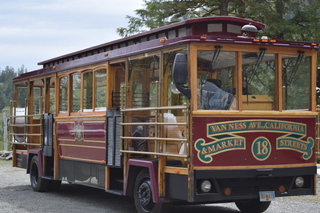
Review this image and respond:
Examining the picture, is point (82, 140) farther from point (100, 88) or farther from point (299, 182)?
point (299, 182)

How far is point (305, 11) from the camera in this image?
1012 inches

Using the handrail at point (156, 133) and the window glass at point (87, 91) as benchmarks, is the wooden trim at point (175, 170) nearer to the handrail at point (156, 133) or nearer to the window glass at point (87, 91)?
the handrail at point (156, 133)

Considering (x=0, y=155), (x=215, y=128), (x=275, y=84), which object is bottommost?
(x=0, y=155)

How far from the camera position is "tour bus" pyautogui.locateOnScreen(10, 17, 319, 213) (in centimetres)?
833

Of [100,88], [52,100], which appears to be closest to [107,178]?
[100,88]

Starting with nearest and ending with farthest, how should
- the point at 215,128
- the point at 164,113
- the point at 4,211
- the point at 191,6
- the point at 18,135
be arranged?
the point at 215,128 < the point at 164,113 < the point at 4,211 < the point at 18,135 < the point at 191,6

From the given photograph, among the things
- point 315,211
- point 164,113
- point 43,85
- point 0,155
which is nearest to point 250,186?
point 164,113

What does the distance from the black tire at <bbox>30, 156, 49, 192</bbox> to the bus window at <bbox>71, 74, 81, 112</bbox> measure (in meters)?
2.54

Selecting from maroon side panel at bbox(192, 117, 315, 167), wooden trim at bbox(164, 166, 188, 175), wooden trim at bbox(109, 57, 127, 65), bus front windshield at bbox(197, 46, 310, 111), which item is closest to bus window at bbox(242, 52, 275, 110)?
bus front windshield at bbox(197, 46, 310, 111)

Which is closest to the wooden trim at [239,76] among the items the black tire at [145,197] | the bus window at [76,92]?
the black tire at [145,197]

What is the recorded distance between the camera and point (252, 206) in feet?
33.5

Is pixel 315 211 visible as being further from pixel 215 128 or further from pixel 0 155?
pixel 0 155

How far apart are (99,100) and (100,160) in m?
1.15

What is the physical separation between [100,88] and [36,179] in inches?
169
